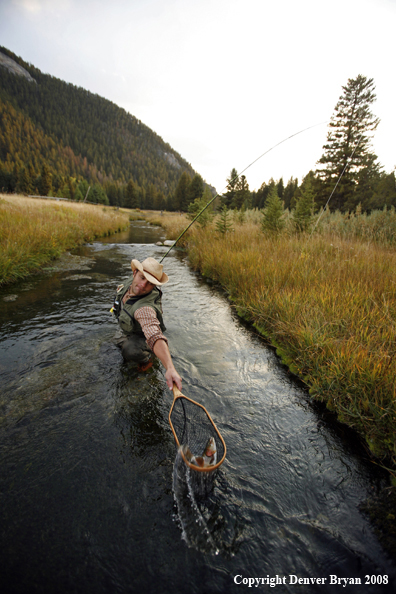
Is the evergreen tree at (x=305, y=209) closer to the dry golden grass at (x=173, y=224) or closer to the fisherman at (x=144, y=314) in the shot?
the fisherman at (x=144, y=314)

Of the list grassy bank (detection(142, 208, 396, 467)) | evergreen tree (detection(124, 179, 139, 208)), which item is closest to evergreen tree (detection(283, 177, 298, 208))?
evergreen tree (detection(124, 179, 139, 208))

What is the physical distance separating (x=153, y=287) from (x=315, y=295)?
Answer: 3.06 meters

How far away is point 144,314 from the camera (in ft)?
9.57

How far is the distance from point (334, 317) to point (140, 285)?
10.5 ft

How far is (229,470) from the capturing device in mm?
2410

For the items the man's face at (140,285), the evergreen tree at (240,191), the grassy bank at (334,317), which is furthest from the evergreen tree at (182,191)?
the man's face at (140,285)

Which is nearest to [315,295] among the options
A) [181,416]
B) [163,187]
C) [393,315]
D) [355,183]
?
[393,315]

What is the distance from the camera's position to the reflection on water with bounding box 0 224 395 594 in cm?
173

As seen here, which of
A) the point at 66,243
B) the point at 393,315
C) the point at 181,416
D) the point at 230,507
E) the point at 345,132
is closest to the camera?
the point at 230,507

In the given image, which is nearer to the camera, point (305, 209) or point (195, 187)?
point (305, 209)

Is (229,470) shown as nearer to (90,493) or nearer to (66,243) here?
(90,493)

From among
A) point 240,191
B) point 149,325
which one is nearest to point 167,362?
point 149,325

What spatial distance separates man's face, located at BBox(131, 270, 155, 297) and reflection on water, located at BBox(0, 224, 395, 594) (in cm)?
131

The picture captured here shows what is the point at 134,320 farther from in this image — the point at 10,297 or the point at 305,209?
the point at 305,209
